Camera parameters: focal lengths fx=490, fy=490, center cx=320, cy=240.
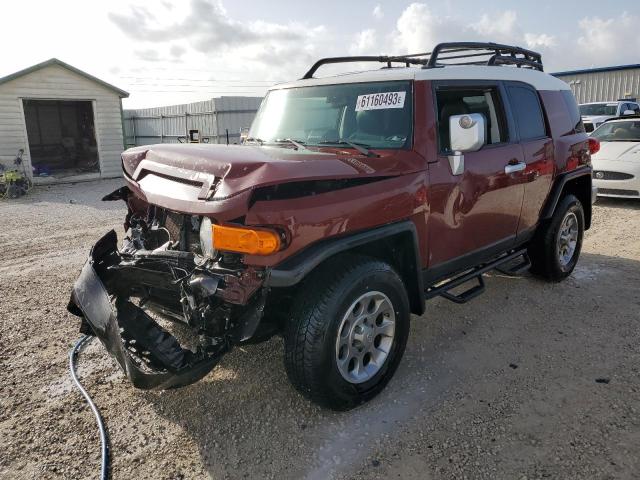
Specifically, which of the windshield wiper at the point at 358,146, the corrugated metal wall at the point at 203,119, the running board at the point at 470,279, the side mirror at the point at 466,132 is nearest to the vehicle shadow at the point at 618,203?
the running board at the point at 470,279

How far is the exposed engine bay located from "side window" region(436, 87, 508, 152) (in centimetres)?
181

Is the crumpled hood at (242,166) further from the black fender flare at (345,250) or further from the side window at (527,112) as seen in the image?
the side window at (527,112)

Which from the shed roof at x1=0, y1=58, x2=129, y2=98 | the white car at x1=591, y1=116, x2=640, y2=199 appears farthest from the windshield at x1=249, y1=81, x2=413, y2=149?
the shed roof at x1=0, y1=58, x2=129, y2=98

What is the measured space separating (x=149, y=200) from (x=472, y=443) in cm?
239

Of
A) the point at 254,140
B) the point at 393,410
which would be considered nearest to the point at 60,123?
the point at 254,140

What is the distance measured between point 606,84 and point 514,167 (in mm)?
27118

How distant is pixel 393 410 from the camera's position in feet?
10.2

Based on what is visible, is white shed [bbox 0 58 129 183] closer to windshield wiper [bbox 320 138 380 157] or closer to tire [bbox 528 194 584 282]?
windshield wiper [bbox 320 138 380 157]

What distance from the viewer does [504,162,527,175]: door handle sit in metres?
4.00

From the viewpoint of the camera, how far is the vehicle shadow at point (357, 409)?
2707mm

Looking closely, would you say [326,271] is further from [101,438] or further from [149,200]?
[101,438]

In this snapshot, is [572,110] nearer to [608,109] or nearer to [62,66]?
[608,109]

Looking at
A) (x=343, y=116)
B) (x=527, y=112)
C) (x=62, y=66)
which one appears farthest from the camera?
(x=62, y=66)

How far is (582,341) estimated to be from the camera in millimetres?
3965
